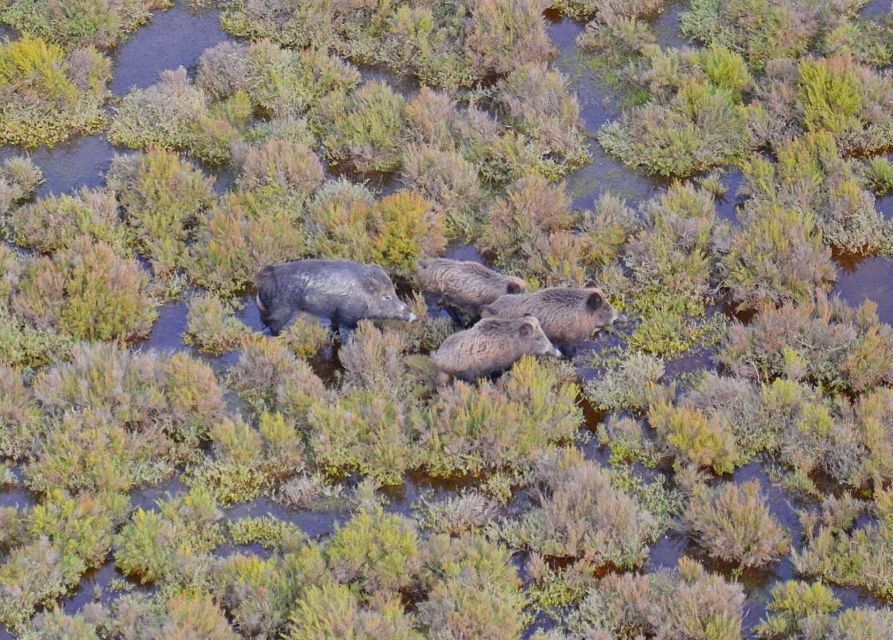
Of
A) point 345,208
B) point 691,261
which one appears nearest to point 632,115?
point 691,261

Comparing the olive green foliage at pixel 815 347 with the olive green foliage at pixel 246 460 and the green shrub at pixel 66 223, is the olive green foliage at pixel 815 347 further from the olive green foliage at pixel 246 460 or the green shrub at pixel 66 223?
the green shrub at pixel 66 223

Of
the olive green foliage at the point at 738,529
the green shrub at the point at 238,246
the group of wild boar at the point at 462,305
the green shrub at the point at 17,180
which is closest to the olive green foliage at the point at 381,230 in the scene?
the green shrub at the point at 238,246

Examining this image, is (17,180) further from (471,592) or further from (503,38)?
(471,592)

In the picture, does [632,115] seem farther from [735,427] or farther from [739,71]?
[735,427]

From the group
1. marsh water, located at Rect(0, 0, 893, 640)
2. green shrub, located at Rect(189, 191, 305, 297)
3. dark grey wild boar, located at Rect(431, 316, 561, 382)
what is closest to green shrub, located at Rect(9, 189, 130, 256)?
marsh water, located at Rect(0, 0, 893, 640)

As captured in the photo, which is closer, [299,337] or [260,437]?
[260,437]

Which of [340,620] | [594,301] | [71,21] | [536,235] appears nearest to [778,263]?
[594,301]

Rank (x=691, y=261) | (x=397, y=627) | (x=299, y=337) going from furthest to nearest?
(x=691, y=261)
(x=299, y=337)
(x=397, y=627)

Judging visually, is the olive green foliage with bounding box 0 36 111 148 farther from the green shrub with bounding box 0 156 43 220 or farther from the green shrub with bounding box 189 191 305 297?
the green shrub with bounding box 189 191 305 297
